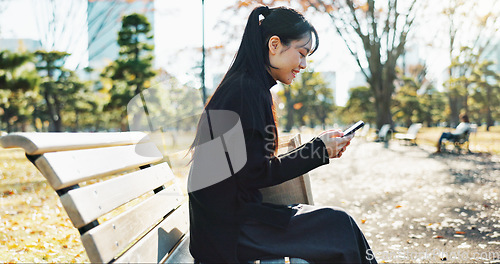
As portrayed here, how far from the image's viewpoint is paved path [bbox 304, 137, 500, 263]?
3.53 m

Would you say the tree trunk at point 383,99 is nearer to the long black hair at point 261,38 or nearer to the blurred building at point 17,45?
the blurred building at point 17,45

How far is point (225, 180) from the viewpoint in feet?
4.85

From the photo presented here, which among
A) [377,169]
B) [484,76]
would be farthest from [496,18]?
[484,76]

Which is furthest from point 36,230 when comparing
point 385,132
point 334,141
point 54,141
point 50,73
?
point 50,73

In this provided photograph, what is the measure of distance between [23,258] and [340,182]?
581 centimetres

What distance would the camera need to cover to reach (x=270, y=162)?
4.89ft

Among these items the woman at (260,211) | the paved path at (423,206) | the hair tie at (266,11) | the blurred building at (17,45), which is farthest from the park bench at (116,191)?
the blurred building at (17,45)

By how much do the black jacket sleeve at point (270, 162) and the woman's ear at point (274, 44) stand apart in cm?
41

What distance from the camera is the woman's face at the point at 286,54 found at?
1.68 metres

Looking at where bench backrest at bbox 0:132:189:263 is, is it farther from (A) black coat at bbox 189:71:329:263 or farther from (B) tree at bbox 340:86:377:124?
(B) tree at bbox 340:86:377:124

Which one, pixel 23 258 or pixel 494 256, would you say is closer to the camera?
pixel 494 256

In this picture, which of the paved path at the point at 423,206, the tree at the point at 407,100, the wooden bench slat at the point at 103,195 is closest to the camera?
the wooden bench slat at the point at 103,195

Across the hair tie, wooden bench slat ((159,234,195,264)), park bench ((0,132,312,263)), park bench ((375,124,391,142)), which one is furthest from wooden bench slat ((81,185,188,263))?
park bench ((375,124,391,142))

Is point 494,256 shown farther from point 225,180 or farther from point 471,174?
point 471,174
